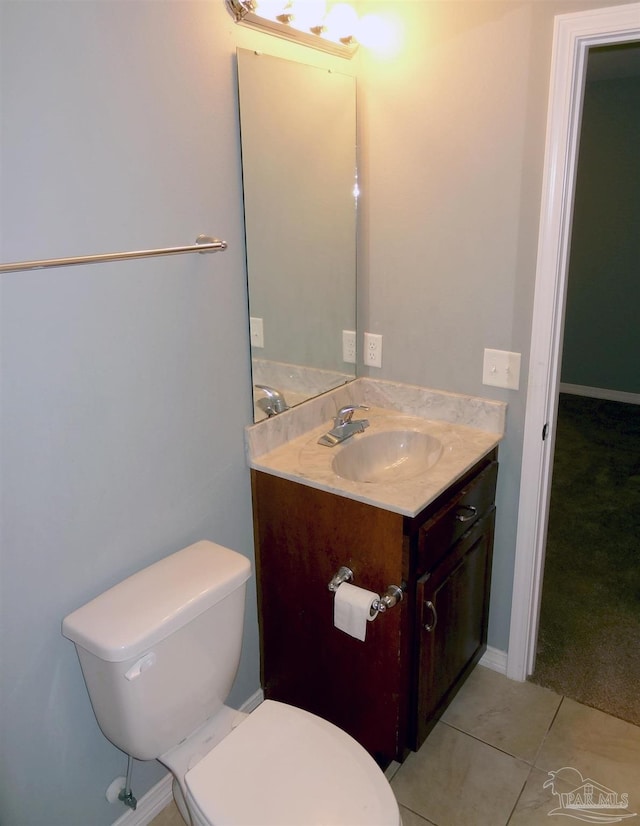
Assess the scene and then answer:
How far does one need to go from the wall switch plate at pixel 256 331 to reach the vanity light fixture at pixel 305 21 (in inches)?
29.2

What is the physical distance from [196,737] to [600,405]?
14.4 feet

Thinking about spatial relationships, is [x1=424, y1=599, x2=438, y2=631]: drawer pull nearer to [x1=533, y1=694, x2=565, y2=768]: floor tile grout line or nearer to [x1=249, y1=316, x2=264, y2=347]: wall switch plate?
[x1=533, y1=694, x2=565, y2=768]: floor tile grout line

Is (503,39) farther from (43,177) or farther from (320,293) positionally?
(43,177)

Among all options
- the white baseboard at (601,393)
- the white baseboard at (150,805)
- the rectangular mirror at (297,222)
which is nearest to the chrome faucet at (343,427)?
the rectangular mirror at (297,222)

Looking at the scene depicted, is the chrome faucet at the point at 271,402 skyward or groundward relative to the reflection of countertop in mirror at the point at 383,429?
skyward

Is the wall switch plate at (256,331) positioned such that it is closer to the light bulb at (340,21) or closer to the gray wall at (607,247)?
the light bulb at (340,21)

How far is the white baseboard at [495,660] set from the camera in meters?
2.18

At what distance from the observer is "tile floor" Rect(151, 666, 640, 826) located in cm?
170

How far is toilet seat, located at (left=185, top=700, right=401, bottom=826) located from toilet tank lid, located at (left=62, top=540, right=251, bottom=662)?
31 centimetres

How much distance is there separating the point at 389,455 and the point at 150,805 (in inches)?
47.7

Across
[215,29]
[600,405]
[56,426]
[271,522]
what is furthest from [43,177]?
[600,405]

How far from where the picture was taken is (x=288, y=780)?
1309 millimetres

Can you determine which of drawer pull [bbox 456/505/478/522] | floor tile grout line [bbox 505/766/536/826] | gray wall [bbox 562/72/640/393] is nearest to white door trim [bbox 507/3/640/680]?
drawer pull [bbox 456/505/478/522]
